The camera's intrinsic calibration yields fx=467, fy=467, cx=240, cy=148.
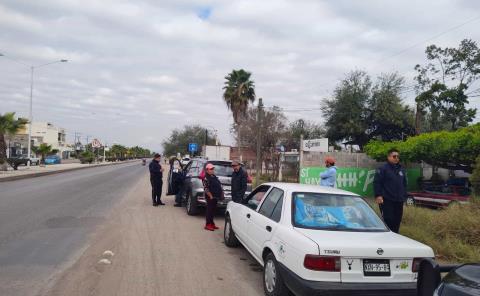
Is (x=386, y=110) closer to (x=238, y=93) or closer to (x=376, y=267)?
(x=238, y=93)

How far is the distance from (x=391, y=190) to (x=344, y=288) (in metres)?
3.41

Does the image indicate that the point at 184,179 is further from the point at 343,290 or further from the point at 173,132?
the point at 173,132

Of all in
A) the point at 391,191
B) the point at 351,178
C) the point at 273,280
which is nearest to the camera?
the point at 273,280

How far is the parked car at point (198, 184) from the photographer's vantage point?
1273 centimetres

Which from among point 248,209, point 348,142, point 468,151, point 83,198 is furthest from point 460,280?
point 348,142

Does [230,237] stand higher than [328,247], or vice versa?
[328,247]

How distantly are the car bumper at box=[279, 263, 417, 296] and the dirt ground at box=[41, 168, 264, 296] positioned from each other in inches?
44.7

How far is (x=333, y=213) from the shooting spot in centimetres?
594

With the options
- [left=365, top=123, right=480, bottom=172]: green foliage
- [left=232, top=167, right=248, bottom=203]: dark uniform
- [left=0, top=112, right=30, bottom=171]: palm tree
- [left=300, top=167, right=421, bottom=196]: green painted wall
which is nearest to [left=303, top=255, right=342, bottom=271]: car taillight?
[left=232, top=167, right=248, bottom=203]: dark uniform

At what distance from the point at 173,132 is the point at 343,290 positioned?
110916 millimetres

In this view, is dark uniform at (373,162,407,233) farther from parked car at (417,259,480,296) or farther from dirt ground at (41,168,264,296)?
parked car at (417,259,480,296)

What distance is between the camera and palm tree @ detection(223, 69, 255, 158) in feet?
152

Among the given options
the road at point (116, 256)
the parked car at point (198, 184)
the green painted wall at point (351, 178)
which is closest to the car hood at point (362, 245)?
the road at point (116, 256)

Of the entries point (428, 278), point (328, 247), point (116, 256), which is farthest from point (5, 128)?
point (428, 278)
